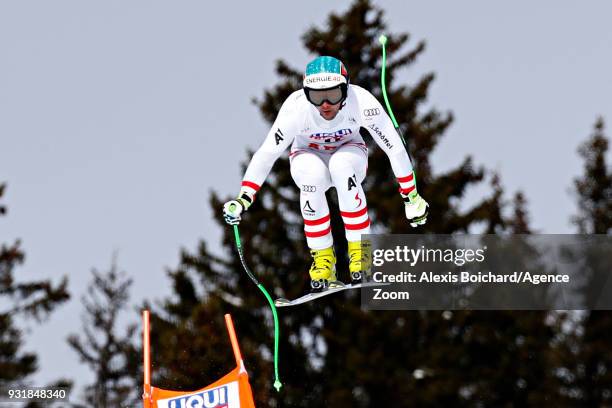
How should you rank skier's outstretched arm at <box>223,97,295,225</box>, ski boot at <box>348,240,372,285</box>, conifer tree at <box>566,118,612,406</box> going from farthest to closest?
conifer tree at <box>566,118,612,406</box>
ski boot at <box>348,240,372,285</box>
skier's outstretched arm at <box>223,97,295,225</box>

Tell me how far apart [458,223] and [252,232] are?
5910mm

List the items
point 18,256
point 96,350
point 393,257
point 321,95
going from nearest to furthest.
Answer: point 321,95 < point 393,257 < point 18,256 < point 96,350

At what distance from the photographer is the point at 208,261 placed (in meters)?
36.5

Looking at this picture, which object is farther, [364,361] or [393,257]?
[364,361]

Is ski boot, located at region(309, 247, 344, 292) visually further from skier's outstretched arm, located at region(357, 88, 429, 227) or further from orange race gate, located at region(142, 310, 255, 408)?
orange race gate, located at region(142, 310, 255, 408)

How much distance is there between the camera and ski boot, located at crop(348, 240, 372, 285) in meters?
14.1

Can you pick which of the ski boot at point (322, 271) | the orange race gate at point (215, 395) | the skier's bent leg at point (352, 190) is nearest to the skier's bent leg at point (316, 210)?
the ski boot at point (322, 271)

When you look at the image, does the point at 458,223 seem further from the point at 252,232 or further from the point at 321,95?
the point at 321,95

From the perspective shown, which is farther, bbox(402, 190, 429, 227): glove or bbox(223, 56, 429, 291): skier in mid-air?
bbox(402, 190, 429, 227): glove

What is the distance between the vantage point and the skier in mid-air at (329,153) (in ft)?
43.5

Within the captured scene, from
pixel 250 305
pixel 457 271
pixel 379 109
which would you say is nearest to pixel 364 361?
pixel 250 305

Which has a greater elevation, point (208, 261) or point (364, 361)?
point (208, 261)

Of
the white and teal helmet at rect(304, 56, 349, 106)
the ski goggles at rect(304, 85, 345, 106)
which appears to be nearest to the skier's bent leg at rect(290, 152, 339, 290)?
the ski goggles at rect(304, 85, 345, 106)

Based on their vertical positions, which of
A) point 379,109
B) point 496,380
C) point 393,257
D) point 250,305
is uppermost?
point 379,109
